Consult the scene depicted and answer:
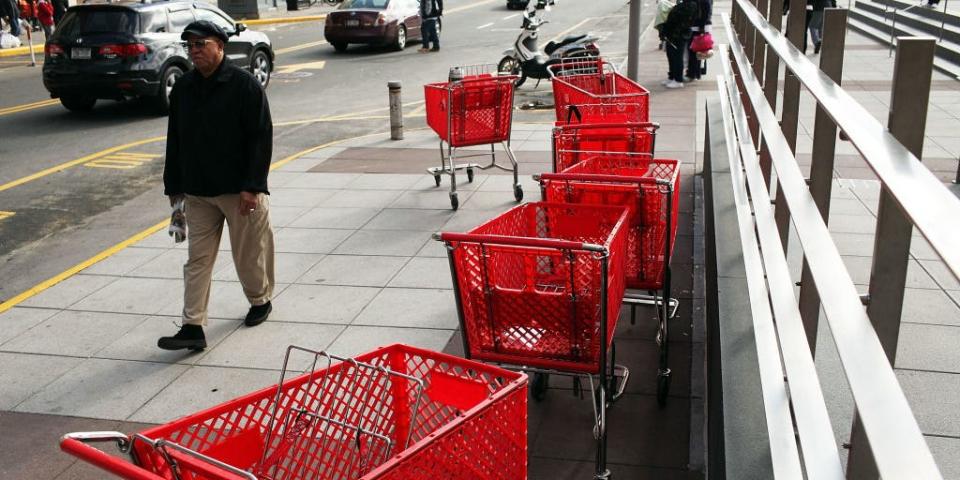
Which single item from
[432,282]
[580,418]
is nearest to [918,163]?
[580,418]

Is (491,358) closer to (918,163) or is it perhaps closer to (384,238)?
(918,163)

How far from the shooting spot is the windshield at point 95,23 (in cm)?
1590

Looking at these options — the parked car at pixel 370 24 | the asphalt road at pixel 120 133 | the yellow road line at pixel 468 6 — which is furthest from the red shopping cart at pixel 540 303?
the yellow road line at pixel 468 6

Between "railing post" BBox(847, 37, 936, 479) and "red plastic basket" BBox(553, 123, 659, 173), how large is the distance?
5216 mm

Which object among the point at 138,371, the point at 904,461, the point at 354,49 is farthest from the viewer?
the point at 354,49

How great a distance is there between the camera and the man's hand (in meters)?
6.19

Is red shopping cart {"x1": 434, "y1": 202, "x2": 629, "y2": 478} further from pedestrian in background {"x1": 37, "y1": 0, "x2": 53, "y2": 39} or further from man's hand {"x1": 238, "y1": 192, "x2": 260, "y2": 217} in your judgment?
pedestrian in background {"x1": 37, "y1": 0, "x2": 53, "y2": 39}

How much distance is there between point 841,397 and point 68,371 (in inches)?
182

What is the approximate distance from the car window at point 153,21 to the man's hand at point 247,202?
36.2 ft

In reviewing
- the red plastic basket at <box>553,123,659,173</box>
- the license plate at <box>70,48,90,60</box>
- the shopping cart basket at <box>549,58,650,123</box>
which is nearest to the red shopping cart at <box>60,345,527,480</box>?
the red plastic basket at <box>553,123,659,173</box>

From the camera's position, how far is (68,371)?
6051mm

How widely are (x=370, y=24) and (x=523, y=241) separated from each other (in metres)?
22.1

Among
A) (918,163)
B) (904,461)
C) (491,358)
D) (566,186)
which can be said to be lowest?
(491,358)

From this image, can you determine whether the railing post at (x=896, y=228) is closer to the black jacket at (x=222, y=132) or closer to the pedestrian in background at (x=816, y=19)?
the black jacket at (x=222, y=132)
